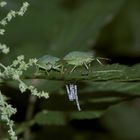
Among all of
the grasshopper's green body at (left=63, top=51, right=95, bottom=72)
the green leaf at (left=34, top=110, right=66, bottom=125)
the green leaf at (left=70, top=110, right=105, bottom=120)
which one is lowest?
the grasshopper's green body at (left=63, top=51, right=95, bottom=72)

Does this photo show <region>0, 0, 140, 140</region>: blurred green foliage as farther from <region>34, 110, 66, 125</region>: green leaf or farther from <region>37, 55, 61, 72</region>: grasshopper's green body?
<region>37, 55, 61, 72</region>: grasshopper's green body

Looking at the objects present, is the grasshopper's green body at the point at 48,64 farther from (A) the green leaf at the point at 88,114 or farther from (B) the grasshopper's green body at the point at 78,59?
(A) the green leaf at the point at 88,114

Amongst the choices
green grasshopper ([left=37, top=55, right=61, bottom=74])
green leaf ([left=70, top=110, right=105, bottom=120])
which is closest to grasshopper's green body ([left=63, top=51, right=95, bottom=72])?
green grasshopper ([left=37, top=55, right=61, bottom=74])

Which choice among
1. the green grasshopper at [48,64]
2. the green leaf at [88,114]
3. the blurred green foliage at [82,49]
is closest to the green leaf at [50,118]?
the blurred green foliage at [82,49]

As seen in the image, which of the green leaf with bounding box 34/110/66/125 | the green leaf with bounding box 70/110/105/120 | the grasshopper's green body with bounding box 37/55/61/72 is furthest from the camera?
the green leaf with bounding box 34/110/66/125

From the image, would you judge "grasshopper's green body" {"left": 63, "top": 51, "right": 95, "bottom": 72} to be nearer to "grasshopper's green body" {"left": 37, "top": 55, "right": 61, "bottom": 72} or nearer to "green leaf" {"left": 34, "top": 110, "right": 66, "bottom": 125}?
"grasshopper's green body" {"left": 37, "top": 55, "right": 61, "bottom": 72}

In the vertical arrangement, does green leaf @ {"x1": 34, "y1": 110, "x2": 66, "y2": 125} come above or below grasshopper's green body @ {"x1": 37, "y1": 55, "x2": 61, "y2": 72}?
above

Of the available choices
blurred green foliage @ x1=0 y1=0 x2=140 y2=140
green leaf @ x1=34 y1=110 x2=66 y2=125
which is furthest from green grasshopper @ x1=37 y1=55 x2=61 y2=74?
green leaf @ x1=34 y1=110 x2=66 y2=125

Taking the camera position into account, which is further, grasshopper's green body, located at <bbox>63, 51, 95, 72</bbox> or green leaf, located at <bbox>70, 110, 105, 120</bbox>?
green leaf, located at <bbox>70, 110, 105, 120</bbox>

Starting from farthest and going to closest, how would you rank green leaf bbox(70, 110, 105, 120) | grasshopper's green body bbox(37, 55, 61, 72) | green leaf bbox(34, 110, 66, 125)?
green leaf bbox(34, 110, 66, 125) → green leaf bbox(70, 110, 105, 120) → grasshopper's green body bbox(37, 55, 61, 72)
